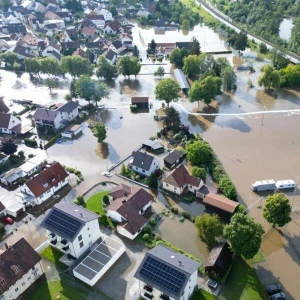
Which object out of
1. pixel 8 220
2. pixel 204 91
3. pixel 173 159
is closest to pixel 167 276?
pixel 8 220

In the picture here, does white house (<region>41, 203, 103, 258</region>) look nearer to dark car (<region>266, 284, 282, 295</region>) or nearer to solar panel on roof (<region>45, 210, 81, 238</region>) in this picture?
solar panel on roof (<region>45, 210, 81, 238</region>)

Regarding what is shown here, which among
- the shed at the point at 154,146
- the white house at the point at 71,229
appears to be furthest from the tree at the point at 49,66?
the white house at the point at 71,229

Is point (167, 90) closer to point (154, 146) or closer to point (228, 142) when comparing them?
point (154, 146)

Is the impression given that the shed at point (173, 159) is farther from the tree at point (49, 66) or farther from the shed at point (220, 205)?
the tree at point (49, 66)

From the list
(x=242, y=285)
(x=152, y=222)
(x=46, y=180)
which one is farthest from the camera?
(x=46, y=180)

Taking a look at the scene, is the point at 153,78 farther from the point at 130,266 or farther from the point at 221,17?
the point at 221,17
